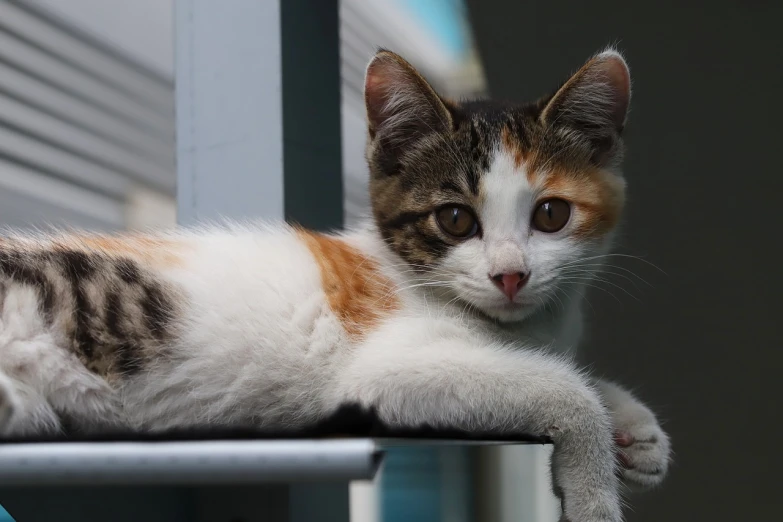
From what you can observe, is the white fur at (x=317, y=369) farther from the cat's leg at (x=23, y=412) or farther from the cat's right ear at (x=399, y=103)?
the cat's right ear at (x=399, y=103)

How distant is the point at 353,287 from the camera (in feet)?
4.22

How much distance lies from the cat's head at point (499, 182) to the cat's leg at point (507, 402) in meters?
0.13

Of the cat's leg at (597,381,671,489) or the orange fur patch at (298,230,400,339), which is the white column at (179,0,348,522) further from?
the cat's leg at (597,381,671,489)

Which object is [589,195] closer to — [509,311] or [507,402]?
[509,311]

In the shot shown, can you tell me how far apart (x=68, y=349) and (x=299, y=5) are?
1128mm

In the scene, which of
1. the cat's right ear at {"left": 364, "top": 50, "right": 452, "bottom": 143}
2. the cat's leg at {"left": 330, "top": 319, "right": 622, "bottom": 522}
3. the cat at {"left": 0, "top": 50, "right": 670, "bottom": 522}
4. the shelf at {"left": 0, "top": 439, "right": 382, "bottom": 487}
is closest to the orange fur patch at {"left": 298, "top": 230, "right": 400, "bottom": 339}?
the cat at {"left": 0, "top": 50, "right": 670, "bottom": 522}

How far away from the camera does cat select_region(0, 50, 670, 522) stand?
1.03 meters

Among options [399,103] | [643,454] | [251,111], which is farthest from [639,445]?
[251,111]

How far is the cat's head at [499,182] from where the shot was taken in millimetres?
1164

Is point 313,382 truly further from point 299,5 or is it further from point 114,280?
point 299,5

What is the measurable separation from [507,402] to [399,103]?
1.92 ft

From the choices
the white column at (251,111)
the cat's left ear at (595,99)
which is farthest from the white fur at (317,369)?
the white column at (251,111)

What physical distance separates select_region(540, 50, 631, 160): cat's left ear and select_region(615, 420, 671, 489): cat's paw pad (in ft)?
1.71

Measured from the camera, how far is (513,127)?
1300mm
